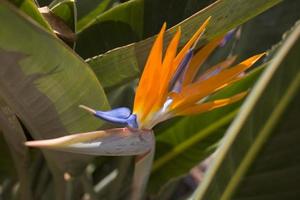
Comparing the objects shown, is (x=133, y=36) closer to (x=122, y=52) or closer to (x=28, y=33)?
(x=122, y=52)

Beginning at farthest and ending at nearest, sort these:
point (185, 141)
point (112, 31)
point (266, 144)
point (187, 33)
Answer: point (185, 141) → point (112, 31) → point (187, 33) → point (266, 144)

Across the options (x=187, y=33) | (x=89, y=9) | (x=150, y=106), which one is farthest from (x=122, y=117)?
(x=89, y=9)

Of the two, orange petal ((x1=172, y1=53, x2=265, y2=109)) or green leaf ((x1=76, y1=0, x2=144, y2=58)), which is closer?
orange petal ((x1=172, y1=53, x2=265, y2=109))

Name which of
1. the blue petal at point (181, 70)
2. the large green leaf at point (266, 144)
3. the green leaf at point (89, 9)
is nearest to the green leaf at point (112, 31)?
the green leaf at point (89, 9)

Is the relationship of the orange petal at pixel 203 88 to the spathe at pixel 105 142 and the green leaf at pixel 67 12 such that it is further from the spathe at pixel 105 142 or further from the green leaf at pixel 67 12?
the green leaf at pixel 67 12

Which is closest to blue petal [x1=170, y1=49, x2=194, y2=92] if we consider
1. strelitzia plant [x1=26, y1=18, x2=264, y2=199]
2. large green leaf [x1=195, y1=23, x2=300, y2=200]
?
strelitzia plant [x1=26, y1=18, x2=264, y2=199]

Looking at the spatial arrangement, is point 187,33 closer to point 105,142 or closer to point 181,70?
point 181,70

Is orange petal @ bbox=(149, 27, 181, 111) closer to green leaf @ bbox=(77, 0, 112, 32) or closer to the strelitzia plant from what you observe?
the strelitzia plant
